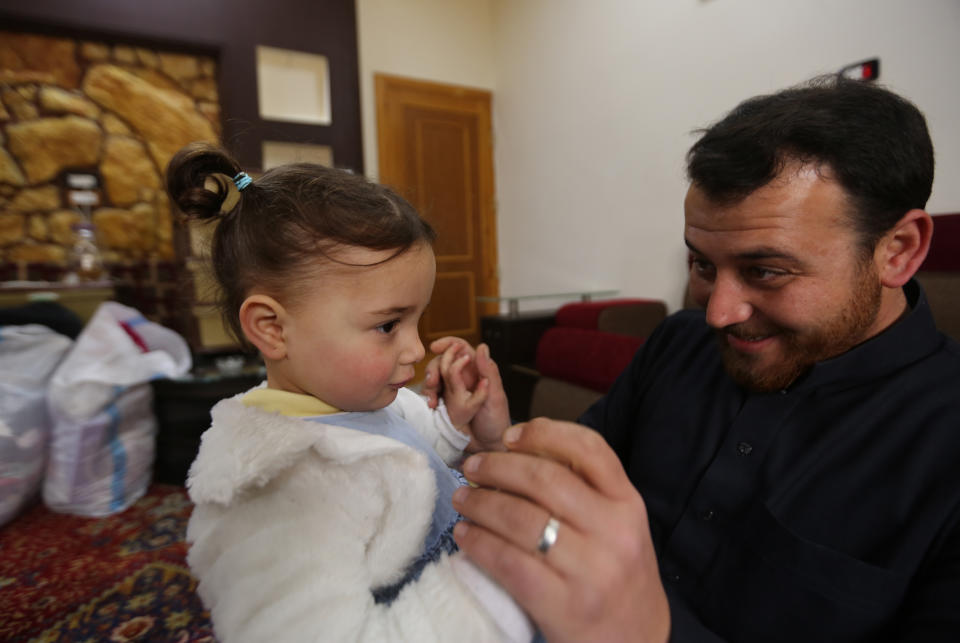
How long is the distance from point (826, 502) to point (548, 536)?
0.53 metres

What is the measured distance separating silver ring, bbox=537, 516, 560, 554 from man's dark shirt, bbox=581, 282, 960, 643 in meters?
0.22

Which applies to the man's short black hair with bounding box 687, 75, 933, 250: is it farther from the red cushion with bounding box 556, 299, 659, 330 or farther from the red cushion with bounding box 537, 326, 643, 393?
the red cushion with bounding box 556, 299, 659, 330

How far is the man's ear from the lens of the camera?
831mm

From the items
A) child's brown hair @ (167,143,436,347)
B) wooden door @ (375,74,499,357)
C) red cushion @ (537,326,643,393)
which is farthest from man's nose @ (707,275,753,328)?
wooden door @ (375,74,499,357)

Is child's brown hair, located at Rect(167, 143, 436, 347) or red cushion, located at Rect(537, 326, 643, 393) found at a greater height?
child's brown hair, located at Rect(167, 143, 436, 347)

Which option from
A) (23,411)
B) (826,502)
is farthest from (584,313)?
(23,411)

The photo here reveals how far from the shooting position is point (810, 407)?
0.83 meters

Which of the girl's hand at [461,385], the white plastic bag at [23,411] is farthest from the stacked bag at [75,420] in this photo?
the girl's hand at [461,385]

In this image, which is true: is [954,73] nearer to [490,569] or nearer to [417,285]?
[417,285]

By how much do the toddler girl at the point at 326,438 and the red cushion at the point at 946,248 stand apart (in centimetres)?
175

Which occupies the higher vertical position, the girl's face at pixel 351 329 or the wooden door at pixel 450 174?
the wooden door at pixel 450 174

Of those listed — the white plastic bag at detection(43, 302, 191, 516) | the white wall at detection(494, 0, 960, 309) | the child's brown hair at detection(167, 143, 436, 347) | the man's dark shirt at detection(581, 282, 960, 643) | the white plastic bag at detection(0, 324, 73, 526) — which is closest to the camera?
the man's dark shirt at detection(581, 282, 960, 643)

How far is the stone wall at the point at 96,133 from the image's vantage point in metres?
3.34

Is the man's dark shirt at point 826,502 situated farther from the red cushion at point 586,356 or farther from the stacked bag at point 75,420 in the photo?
the stacked bag at point 75,420
